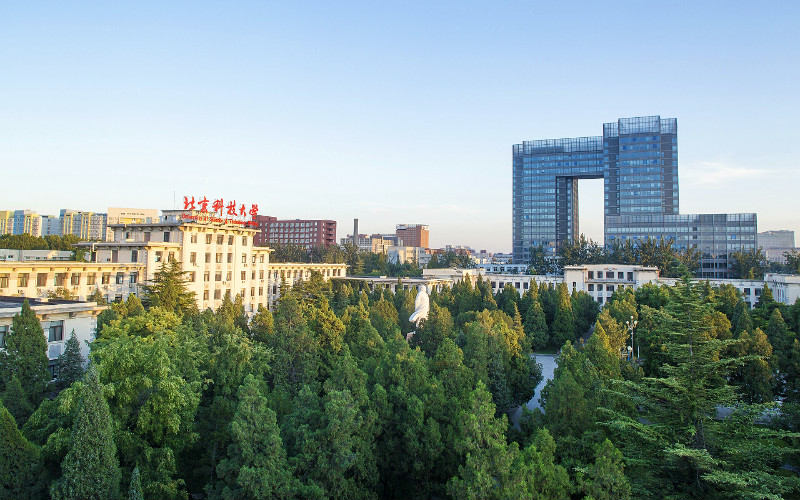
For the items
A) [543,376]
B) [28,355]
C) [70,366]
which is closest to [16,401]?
[28,355]

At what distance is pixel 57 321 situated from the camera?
933 inches

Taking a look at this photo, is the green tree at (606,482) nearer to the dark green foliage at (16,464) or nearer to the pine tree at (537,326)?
the dark green foliage at (16,464)

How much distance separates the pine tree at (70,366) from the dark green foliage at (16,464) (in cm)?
693

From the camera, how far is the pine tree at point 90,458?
13.0m

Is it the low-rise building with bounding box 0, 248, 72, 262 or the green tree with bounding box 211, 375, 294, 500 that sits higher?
the low-rise building with bounding box 0, 248, 72, 262

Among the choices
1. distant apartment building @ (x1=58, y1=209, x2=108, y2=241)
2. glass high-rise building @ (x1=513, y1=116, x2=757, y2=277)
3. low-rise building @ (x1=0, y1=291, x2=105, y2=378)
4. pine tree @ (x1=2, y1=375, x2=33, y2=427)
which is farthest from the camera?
distant apartment building @ (x1=58, y1=209, x2=108, y2=241)

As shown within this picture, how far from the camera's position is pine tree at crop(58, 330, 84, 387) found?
20.5 metres

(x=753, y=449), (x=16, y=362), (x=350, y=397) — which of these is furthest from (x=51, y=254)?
(x=753, y=449)

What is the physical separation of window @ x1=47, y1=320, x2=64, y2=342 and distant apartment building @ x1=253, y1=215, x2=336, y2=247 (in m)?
109

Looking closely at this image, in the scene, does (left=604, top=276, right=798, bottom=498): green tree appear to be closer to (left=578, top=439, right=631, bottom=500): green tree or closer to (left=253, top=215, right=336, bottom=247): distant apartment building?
(left=578, top=439, right=631, bottom=500): green tree

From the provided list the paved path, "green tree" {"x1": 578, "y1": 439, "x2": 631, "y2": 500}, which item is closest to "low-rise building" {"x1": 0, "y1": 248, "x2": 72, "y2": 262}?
the paved path

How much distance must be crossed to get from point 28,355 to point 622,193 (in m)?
102

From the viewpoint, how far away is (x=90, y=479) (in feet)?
43.1

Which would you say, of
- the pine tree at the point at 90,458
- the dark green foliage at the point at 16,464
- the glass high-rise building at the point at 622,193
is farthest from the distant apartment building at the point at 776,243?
the dark green foliage at the point at 16,464
